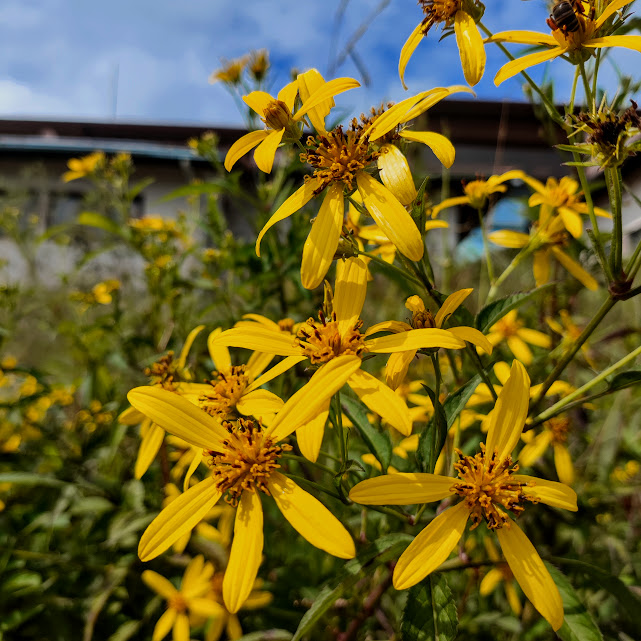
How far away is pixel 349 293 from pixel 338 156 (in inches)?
9.0

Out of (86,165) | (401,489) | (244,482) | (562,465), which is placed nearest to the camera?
(401,489)

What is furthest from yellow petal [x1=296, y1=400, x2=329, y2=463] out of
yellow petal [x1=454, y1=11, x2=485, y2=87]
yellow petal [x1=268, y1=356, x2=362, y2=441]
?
yellow petal [x1=454, y1=11, x2=485, y2=87]

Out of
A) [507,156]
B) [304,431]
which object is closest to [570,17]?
[304,431]

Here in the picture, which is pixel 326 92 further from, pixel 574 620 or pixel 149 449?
pixel 574 620

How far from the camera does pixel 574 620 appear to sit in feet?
2.53

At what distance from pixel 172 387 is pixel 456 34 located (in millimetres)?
823

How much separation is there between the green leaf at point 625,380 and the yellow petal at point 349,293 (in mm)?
402

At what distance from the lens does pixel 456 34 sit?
85 cm

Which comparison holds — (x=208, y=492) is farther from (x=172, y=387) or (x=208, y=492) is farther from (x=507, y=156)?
(x=507, y=156)

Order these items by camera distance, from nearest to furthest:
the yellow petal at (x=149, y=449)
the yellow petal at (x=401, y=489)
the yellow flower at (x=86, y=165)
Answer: the yellow petal at (x=401, y=489) → the yellow petal at (x=149, y=449) → the yellow flower at (x=86, y=165)

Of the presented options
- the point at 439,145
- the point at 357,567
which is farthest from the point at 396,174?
the point at 357,567

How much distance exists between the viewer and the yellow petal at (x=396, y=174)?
29.3 inches

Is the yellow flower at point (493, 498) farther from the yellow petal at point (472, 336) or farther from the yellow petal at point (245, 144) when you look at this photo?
the yellow petal at point (245, 144)

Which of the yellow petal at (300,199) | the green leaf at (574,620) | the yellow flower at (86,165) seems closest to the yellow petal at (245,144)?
the yellow petal at (300,199)
